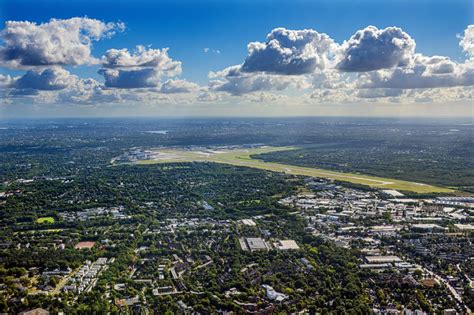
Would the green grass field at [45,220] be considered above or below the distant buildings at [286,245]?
above

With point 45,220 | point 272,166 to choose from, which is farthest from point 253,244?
point 272,166

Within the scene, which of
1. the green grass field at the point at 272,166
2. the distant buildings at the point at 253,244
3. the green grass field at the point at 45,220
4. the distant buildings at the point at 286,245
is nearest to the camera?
the distant buildings at the point at 253,244

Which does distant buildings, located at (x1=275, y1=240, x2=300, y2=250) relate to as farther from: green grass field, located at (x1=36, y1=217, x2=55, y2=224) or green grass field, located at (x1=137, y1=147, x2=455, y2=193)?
green grass field, located at (x1=137, y1=147, x2=455, y2=193)

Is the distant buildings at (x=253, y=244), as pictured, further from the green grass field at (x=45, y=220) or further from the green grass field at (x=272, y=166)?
the green grass field at (x=272, y=166)

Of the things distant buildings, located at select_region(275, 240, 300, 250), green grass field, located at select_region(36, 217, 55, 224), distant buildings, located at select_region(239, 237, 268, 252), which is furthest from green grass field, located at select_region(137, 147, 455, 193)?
green grass field, located at select_region(36, 217, 55, 224)

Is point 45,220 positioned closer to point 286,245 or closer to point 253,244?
point 253,244

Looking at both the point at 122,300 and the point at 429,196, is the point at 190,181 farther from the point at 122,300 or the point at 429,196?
the point at 122,300

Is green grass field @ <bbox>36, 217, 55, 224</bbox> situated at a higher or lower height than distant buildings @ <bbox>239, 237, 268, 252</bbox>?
higher

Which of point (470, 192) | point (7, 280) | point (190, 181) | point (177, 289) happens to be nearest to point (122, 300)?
point (177, 289)

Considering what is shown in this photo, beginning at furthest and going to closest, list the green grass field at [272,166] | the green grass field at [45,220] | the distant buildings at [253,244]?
the green grass field at [272,166], the green grass field at [45,220], the distant buildings at [253,244]

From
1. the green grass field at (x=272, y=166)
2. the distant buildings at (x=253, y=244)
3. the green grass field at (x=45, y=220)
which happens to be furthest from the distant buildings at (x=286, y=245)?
the green grass field at (x=272, y=166)
